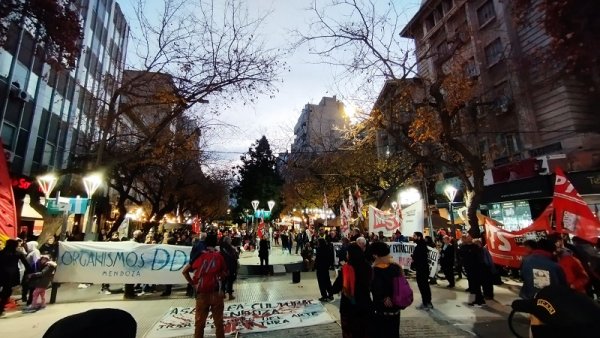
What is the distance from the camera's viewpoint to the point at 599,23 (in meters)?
7.78

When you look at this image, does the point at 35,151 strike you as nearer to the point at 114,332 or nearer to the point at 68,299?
the point at 68,299

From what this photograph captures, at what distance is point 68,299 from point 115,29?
106ft

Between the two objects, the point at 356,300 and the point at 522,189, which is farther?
the point at 522,189

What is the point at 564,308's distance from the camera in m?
1.60

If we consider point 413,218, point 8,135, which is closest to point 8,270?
point 413,218

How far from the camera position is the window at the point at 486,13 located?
23353 millimetres

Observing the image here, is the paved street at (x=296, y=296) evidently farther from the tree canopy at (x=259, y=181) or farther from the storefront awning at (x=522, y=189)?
the tree canopy at (x=259, y=181)

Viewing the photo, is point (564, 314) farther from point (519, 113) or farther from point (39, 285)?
point (519, 113)

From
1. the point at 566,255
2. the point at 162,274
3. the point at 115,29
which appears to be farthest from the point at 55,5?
the point at 115,29

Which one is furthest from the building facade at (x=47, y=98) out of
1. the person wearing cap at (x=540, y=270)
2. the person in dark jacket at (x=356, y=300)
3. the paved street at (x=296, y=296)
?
the person wearing cap at (x=540, y=270)

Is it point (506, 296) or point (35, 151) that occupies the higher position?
point (35, 151)

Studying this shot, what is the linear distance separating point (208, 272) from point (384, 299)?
2977 mm

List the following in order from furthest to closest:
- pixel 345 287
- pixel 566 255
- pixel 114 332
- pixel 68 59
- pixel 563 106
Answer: pixel 563 106, pixel 68 59, pixel 566 255, pixel 345 287, pixel 114 332

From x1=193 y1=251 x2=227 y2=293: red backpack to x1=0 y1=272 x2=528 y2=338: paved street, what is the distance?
1.61 meters
